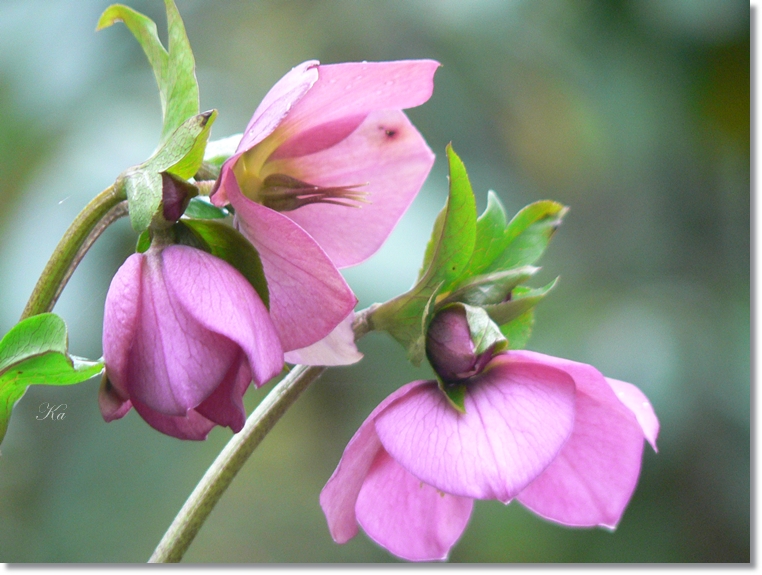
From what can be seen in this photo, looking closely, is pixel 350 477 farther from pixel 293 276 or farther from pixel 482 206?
pixel 482 206

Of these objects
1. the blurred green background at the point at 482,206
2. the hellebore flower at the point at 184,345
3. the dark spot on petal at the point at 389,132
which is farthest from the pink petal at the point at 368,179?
the blurred green background at the point at 482,206

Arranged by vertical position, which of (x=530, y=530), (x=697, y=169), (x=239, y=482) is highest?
(x=697, y=169)

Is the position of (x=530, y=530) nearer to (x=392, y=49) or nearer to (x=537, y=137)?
(x=537, y=137)

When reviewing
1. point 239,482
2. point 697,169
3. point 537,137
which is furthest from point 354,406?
point 697,169

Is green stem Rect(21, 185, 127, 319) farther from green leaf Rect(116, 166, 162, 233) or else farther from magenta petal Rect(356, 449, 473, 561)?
magenta petal Rect(356, 449, 473, 561)

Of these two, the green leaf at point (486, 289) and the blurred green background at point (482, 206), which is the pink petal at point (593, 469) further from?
the blurred green background at point (482, 206)

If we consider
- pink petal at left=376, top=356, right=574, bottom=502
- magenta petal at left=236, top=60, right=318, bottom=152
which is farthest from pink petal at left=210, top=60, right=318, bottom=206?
pink petal at left=376, top=356, right=574, bottom=502
